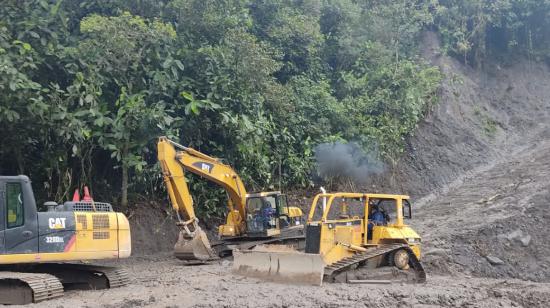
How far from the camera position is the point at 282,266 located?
11344mm

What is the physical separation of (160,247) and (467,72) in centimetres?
1748

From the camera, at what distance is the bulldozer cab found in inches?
595

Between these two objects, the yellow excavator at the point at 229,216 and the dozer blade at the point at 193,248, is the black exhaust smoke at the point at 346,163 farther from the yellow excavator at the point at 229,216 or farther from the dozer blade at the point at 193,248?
the dozer blade at the point at 193,248

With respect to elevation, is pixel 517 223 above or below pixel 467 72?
below

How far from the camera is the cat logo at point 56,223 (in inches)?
388

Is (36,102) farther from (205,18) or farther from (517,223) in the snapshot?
(517,223)

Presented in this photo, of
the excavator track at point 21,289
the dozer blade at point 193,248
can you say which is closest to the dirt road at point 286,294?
the excavator track at point 21,289

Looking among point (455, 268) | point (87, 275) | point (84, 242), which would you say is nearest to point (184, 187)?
point (87, 275)

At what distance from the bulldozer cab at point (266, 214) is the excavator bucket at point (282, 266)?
9.69ft

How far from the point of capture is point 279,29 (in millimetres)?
22344

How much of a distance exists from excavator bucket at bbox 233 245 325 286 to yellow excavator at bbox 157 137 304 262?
2.04 m

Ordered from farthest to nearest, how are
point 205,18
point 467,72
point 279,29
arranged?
point 467,72, point 279,29, point 205,18

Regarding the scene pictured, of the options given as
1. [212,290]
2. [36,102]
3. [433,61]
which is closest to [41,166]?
[36,102]

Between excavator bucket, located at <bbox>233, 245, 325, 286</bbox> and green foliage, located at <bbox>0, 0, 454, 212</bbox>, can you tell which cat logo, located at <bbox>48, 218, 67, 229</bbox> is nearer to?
excavator bucket, located at <bbox>233, 245, 325, 286</bbox>
